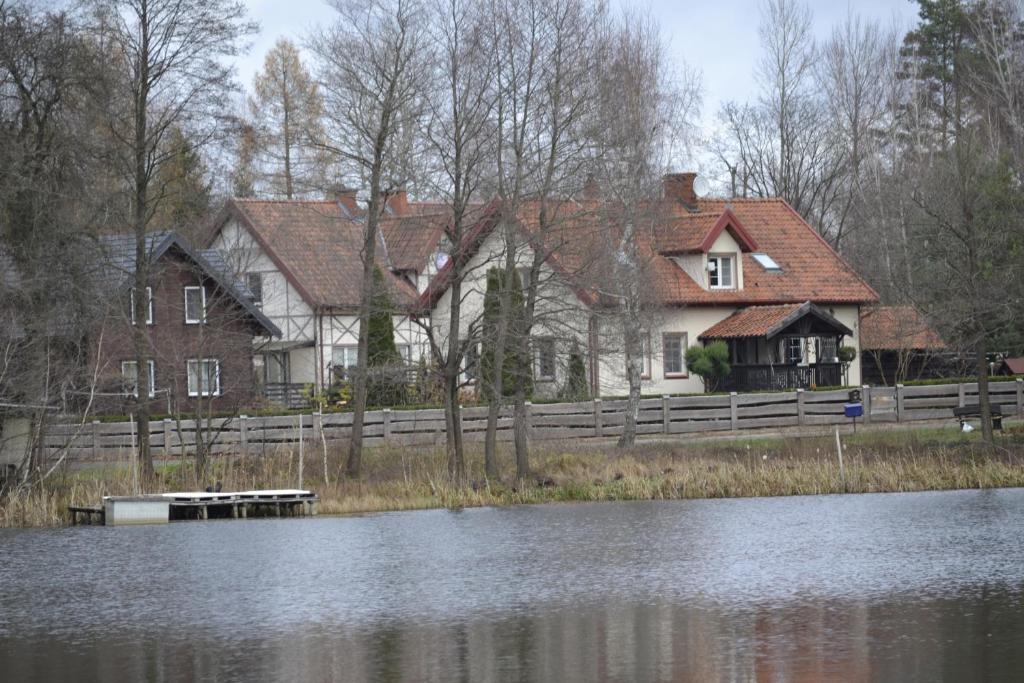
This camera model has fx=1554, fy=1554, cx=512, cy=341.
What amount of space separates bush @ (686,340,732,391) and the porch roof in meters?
0.87

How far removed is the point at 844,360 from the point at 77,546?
107ft

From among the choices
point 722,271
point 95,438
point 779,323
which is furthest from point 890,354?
point 95,438

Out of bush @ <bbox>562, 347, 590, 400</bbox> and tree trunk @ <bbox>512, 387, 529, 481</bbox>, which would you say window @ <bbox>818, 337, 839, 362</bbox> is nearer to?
bush @ <bbox>562, 347, 590, 400</bbox>

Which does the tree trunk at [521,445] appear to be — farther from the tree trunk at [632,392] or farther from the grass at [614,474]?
the tree trunk at [632,392]

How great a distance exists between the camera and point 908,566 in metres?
23.7

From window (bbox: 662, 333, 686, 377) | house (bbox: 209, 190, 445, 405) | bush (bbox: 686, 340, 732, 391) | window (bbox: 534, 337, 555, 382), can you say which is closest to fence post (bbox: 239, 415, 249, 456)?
window (bbox: 534, 337, 555, 382)

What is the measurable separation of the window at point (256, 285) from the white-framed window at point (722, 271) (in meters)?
17.3

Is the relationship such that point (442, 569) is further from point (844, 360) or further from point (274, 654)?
point (844, 360)

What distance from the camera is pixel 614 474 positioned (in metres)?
35.5

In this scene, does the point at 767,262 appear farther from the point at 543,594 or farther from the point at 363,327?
the point at 543,594

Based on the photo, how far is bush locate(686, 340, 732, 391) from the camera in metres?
52.4

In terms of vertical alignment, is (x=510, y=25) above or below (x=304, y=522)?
above

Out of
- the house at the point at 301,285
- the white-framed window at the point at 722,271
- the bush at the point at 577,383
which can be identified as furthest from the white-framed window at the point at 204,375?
the white-framed window at the point at 722,271

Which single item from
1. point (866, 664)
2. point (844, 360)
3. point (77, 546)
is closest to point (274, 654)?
point (866, 664)
